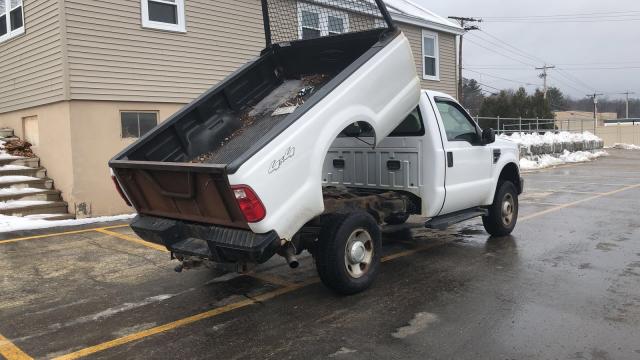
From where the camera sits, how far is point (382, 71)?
18.0ft

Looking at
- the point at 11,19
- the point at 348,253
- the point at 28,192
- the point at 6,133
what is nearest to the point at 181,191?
the point at 348,253

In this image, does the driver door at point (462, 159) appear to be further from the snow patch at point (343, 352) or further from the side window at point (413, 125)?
the snow patch at point (343, 352)

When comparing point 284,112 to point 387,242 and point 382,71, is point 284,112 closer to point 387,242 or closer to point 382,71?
point 382,71

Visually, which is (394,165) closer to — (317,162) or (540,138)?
(317,162)

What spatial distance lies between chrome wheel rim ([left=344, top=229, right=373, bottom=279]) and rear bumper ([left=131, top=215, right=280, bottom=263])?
0.93 m

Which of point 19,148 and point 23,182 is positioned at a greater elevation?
point 19,148

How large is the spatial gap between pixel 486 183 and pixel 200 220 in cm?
416

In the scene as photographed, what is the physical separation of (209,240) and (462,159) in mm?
3591

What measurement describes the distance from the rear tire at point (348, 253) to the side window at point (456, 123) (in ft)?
6.69

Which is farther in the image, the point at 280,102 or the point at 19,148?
the point at 19,148

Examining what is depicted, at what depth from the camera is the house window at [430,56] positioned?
775 inches

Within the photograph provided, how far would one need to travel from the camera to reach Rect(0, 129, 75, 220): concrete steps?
1004 cm

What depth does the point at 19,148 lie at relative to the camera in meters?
11.7

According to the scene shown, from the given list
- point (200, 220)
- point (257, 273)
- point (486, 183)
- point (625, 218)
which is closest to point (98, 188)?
point (257, 273)
